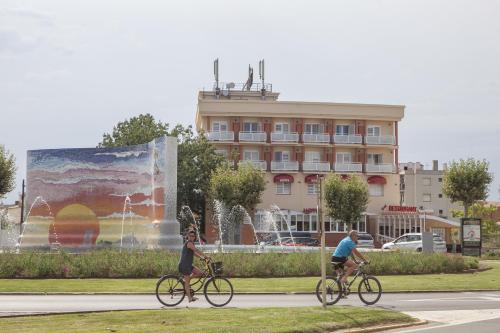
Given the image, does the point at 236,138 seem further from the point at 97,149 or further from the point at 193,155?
the point at 97,149

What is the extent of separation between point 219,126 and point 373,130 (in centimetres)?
1733

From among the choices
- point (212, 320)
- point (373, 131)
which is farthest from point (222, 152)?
point (212, 320)

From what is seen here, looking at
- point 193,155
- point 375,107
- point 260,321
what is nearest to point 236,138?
point 193,155

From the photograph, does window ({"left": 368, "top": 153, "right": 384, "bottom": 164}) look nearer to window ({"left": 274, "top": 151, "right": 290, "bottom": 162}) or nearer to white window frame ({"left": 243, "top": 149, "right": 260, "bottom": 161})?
window ({"left": 274, "top": 151, "right": 290, "bottom": 162})

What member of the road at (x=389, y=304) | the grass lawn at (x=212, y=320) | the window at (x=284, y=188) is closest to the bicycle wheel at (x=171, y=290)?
the road at (x=389, y=304)

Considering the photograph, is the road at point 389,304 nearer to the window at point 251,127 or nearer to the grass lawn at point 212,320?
the grass lawn at point 212,320

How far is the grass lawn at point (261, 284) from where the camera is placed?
2338cm

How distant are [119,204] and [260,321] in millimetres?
32388

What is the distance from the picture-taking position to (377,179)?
81.2 meters

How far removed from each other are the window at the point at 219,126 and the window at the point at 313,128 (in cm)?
894

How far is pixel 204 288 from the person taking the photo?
717 inches

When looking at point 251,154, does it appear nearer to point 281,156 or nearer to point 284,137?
point 281,156

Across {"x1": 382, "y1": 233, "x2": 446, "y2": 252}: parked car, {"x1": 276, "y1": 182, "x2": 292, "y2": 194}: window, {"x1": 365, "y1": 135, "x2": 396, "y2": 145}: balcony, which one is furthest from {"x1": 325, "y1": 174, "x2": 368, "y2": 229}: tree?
{"x1": 382, "y1": 233, "x2": 446, "y2": 252}: parked car

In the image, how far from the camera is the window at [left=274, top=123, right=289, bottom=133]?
8069cm
